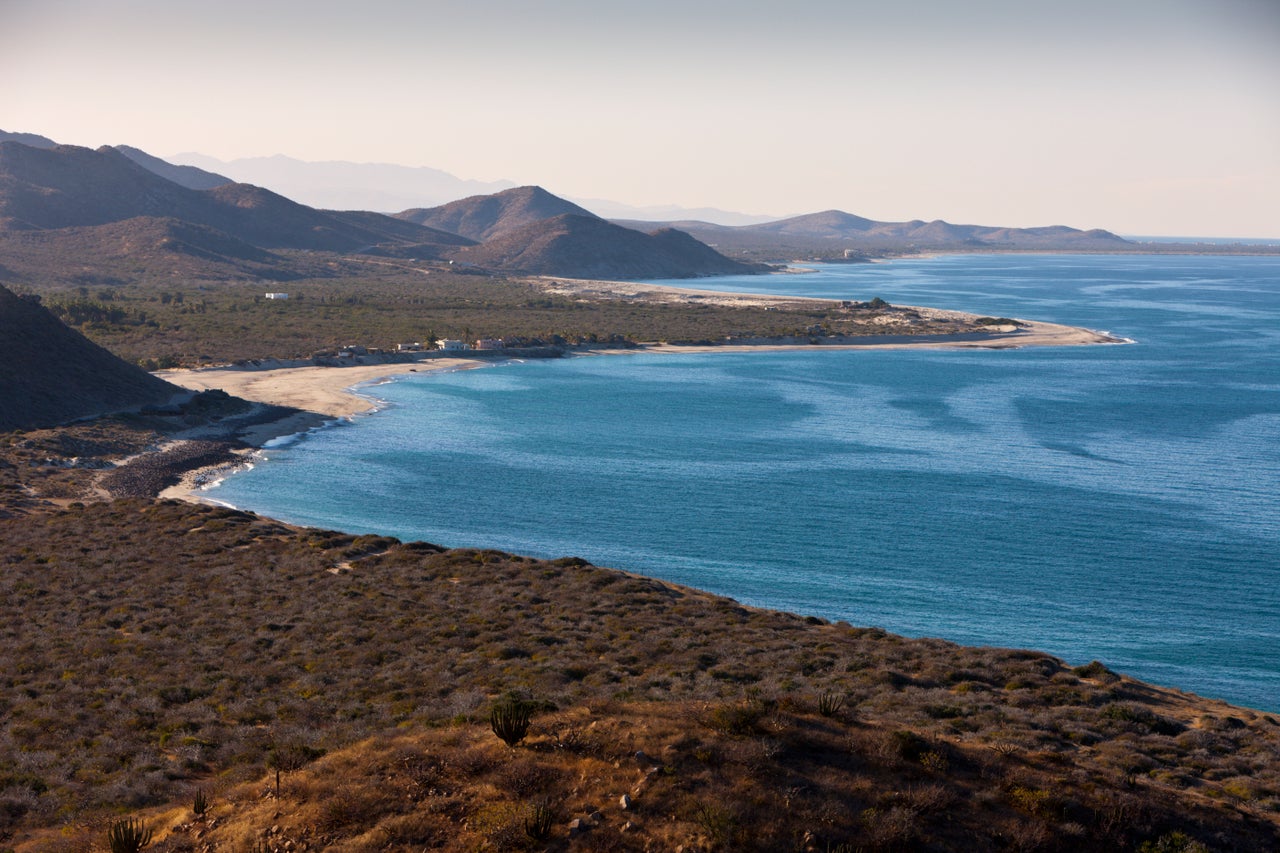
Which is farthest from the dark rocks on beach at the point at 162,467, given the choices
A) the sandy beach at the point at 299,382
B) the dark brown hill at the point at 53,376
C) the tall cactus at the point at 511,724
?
the tall cactus at the point at 511,724

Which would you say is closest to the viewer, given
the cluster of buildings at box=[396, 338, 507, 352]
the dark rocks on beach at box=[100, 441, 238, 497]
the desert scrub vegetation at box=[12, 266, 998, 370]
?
the dark rocks on beach at box=[100, 441, 238, 497]

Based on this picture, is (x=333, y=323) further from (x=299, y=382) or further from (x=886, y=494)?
(x=886, y=494)

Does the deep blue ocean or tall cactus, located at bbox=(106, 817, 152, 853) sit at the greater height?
tall cactus, located at bbox=(106, 817, 152, 853)

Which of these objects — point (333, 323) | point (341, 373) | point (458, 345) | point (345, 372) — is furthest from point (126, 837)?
point (333, 323)

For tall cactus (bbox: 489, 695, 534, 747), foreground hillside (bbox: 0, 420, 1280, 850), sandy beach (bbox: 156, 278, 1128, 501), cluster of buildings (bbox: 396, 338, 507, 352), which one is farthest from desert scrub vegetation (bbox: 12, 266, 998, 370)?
tall cactus (bbox: 489, 695, 534, 747)

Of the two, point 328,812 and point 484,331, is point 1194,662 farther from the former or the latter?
point 484,331

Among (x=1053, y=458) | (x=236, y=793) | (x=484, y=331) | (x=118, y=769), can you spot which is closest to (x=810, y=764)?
(x=236, y=793)

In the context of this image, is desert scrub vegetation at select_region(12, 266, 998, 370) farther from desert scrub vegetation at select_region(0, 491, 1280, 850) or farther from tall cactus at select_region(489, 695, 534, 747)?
tall cactus at select_region(489, 695, 534, 747)
